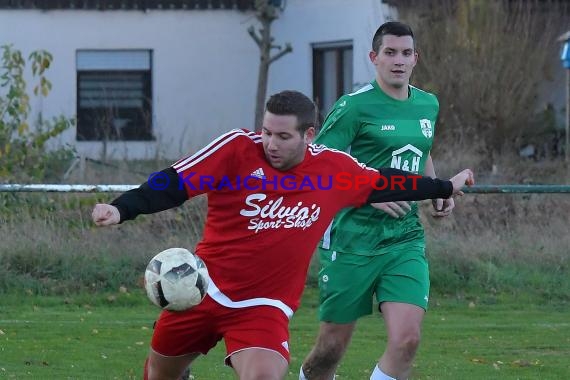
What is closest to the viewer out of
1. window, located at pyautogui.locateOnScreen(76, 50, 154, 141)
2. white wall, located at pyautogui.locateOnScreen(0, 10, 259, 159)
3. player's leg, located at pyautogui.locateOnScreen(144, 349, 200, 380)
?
player's leg, located at pyautogui.locateOnScreen(144, 349, 200, 380)

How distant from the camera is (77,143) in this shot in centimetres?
2448

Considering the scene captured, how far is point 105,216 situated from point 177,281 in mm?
496

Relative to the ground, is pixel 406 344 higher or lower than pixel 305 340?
higher

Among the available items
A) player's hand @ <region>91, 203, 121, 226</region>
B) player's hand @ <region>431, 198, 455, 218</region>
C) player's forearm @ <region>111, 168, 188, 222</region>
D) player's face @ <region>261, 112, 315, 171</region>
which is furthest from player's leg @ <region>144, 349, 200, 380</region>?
player's hand @ <region>431, 198, 455, 218</region>

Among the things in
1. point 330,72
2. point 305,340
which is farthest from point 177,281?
point 330,72

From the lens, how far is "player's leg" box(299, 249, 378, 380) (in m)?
7.17

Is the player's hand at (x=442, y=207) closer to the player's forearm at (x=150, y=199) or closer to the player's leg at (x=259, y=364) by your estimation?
the player's leg at (x=259, y=364)

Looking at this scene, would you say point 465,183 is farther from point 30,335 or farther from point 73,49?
point 73,49

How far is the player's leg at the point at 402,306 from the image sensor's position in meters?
6.76

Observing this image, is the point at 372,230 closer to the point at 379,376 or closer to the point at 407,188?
the point at 407,188

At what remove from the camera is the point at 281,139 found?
19.3ft

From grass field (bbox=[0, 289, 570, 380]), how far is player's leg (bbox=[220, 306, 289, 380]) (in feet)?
9.26

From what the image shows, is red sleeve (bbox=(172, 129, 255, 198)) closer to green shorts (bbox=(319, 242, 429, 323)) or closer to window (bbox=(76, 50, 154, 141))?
green shorts (bbox=(319, 242, 429, 323))

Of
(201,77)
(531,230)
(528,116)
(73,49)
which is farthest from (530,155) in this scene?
(73,49)
